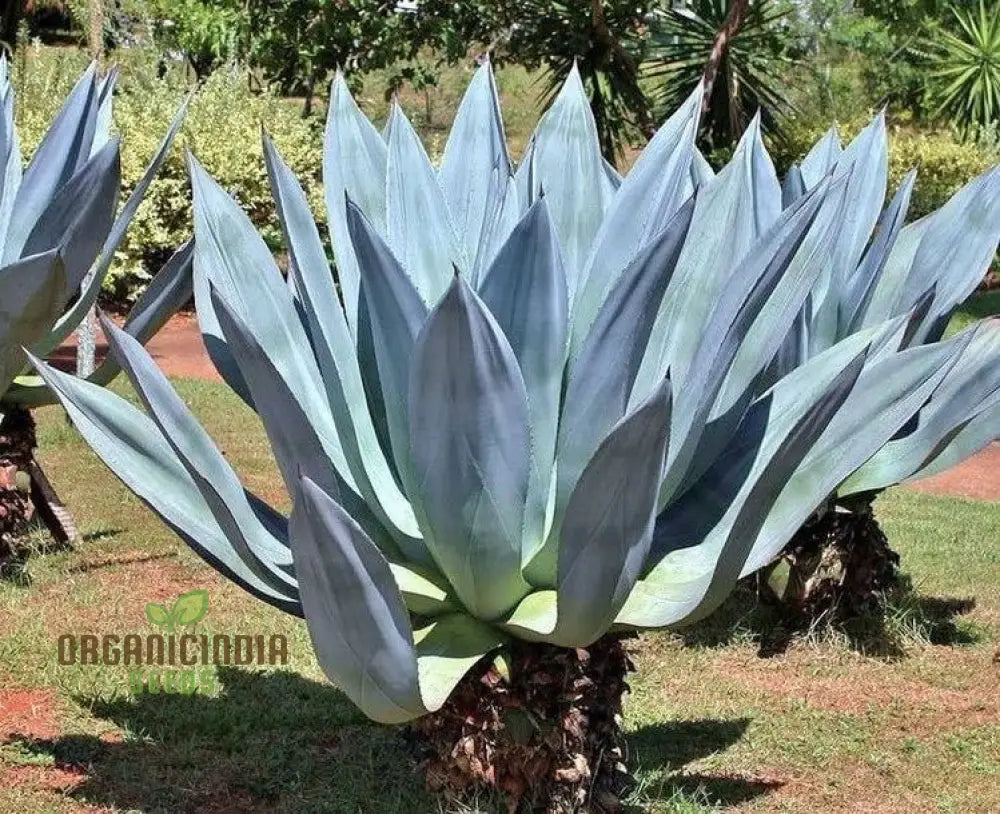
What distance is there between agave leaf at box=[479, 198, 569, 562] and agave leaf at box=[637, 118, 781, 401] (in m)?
0.23

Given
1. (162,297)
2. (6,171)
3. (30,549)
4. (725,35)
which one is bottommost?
(30,549)

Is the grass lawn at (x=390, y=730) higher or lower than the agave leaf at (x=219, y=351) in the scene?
lower

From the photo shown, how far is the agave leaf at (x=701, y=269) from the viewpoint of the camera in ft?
9.77

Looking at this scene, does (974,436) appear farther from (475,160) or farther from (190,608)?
(190,608)

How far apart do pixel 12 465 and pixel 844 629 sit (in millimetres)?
3059

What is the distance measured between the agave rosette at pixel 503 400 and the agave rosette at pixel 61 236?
5.00 ft

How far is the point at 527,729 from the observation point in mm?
2936

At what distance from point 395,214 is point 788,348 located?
74.3 inches

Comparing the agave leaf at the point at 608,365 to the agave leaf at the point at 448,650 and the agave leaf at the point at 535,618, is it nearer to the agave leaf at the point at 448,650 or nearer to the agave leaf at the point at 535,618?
the agave leaf at the point at 535,618

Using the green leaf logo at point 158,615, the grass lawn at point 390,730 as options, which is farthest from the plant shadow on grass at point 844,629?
the green leaf logo at point 158,615

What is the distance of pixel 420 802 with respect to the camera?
3.52m

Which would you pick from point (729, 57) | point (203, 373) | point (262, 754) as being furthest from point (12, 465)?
point (729, 57)

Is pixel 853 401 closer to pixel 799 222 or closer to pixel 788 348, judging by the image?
pixel 799 222

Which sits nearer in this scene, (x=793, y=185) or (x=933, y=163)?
(x=793, y=185)
